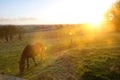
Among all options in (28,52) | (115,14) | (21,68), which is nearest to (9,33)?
(115,14)

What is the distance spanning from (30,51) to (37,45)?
2.52 m

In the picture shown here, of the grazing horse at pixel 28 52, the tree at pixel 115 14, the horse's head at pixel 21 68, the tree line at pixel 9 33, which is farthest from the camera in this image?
the tree line at pixel 9 33

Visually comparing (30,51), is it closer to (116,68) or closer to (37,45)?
(37,45)

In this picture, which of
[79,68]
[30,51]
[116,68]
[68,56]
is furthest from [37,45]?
[116,68]

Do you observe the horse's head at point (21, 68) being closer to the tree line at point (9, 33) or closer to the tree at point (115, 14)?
the tree at point (115, 14)

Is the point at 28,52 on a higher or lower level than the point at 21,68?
higher

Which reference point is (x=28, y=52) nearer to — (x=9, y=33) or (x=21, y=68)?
(x=21, y=68)

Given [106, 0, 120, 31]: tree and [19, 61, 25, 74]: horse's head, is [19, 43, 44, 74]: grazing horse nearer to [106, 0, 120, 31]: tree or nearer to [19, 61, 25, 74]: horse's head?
[19, 61, 25, 74]: horse's head

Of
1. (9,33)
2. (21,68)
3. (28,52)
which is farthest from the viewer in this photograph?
(9,33)

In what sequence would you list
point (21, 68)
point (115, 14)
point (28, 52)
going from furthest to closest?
point (115, 14) → point (28, 52) → point (21, 68)

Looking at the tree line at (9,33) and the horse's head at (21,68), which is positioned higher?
the horse's head at (21,68)

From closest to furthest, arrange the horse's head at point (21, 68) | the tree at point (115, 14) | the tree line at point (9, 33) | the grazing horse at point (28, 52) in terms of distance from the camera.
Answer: the horse's head at point (21, 68), the grazing horse at point (28, 52), the tree at point (115, 14), the tree line at point (9, 33)

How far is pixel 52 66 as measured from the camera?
26.2 m

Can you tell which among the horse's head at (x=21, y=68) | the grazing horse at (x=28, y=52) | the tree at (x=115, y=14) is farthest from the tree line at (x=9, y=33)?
the horse's head at (x=21, y=68)
